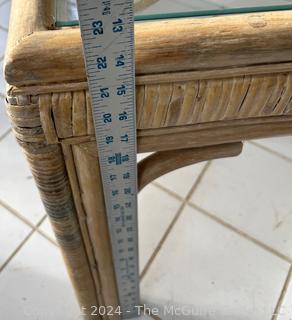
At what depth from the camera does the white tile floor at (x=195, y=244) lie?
756mm

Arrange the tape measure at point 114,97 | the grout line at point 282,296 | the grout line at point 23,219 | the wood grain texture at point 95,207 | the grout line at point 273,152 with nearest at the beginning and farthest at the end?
the tape measure at point 114,97, the wood grain texture at point 95,207, the grout line at point 282,296, the grout line at point 23,219, the grout line at point 273,152

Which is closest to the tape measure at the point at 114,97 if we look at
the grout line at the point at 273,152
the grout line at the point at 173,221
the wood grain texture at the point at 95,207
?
the wood grain texture at the point at 95,207

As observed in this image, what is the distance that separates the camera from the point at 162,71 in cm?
28

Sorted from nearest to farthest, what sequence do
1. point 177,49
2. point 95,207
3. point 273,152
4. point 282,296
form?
point 177,49
point 95,207
point 282,296
point 273,152

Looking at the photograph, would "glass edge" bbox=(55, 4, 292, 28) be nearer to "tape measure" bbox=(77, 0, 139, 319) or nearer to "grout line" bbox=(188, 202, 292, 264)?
"tape measure" bbox=(77, 0, 139, 319)

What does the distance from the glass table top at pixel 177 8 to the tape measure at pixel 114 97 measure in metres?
0.07

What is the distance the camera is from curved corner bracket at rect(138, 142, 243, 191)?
0.42m

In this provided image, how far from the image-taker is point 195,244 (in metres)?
0.83

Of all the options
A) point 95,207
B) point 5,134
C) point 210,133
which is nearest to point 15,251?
point 5,134

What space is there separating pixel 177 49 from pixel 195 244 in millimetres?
635

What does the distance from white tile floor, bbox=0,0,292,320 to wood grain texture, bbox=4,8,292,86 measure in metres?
0.60

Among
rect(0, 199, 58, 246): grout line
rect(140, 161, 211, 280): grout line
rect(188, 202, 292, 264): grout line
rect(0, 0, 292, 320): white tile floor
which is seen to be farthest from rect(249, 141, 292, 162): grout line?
rect(0, 199, 58, 246): grout line

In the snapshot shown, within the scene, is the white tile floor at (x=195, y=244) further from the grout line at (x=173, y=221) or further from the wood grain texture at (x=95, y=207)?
the wood grain texture at (x=95, y=207)

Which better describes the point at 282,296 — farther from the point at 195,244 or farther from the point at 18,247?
the point at 18,247
